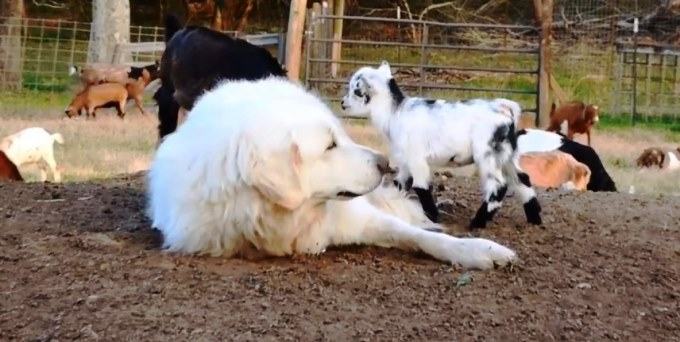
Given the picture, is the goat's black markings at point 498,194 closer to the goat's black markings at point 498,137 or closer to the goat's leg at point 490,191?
the goat's leg at point 490,191

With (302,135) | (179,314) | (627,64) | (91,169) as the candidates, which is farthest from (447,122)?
(627,64)

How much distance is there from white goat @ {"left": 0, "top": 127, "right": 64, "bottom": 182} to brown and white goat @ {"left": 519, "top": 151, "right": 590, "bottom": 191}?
4.42 m

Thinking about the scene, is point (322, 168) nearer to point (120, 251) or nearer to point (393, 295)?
point (393, 295)

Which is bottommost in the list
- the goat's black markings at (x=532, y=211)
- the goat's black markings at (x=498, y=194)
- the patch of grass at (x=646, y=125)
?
the goat's black markings at (x=532, y=211)

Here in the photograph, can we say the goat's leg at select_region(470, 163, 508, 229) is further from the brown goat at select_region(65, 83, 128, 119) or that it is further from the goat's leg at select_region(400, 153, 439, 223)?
the brown goat at select_region(65, 83, 128, 119)

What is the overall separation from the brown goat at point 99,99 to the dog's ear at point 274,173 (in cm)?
1421

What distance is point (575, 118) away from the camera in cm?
1658

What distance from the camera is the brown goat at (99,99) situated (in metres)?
18.5

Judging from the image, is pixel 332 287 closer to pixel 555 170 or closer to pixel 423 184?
pixel 423 184

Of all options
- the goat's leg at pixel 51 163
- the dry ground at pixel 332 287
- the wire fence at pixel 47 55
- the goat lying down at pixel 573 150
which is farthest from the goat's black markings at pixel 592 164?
the wire fence at pixel 47 55

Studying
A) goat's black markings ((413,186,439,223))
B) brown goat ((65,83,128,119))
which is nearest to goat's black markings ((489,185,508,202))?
goat's black markings ((413,186,439,223))

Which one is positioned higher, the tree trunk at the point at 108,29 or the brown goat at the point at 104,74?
Result: the tree trunk at the point at 108,29

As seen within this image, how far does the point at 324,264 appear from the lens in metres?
4.81

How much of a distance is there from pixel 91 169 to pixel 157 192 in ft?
20.1
